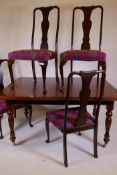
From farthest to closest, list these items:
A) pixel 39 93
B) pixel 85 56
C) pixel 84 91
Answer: pixel 85 56, pixel 39 93, pixel 84 91

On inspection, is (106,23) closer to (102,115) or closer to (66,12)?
(66,12)

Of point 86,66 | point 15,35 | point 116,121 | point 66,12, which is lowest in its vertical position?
point 116,121

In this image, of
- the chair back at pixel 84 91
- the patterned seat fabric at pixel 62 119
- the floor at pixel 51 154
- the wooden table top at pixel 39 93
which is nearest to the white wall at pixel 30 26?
the wooden table top at pixel 39 93

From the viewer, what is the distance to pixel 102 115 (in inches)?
120

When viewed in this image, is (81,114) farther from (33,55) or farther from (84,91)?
(33,55)

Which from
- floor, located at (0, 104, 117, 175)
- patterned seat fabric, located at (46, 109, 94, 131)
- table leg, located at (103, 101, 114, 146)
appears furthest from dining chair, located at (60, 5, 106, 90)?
floor, located at (0, 104, 117, 175)

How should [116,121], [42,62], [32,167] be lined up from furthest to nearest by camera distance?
[116,121], [42,62], [32,167]

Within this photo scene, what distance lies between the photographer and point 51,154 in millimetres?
2064

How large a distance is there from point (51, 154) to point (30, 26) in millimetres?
1887

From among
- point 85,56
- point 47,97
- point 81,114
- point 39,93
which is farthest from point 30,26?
point 81,114

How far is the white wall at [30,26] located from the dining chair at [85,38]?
0.09 metres

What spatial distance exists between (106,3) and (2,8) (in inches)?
59.4

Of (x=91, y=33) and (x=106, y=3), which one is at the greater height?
(x=106, y=3)

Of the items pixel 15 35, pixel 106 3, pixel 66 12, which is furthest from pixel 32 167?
pixel 106 3
